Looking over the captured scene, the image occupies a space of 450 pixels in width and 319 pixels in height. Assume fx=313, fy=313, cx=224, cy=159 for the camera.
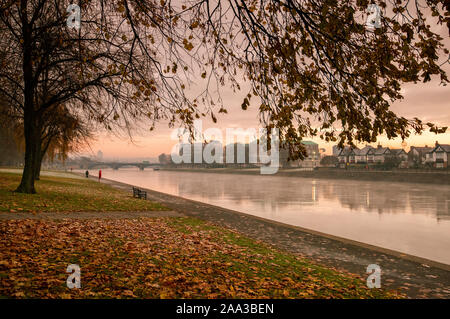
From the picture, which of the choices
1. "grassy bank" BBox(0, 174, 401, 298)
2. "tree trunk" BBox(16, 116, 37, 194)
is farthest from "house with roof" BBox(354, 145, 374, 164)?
"grassy bank" BBox(0, 174, 401, 298)

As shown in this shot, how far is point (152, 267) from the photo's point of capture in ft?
21.2

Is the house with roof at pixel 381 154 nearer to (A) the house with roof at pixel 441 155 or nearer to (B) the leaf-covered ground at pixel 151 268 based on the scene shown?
(A) the house with roof at pixel 441 155

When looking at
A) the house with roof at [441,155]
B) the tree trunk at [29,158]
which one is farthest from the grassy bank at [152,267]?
the house with roof at [441,155]

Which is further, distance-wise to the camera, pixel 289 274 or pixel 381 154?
pixel 381 154

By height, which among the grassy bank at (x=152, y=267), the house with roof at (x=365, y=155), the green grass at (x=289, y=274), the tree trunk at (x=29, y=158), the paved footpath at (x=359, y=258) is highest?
the house with roof at (x=365, y=155)

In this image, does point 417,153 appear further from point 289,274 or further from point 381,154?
point 289,274

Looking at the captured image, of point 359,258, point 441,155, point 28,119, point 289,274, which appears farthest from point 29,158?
point 441,155

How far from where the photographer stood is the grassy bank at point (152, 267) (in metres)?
5.27

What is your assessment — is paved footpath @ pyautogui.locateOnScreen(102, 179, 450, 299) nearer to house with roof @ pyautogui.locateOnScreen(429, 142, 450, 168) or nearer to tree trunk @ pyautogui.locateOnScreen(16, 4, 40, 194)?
tree trunk @ pyautogui.locateOnScreen(16, 4, 40, 194)

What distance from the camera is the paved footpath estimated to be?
6.89 m

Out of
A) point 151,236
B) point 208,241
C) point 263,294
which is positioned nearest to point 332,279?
point 263,294

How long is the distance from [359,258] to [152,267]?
5.86 metres

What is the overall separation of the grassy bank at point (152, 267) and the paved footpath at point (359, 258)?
2.37ft

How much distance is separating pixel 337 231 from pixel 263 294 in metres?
11.8
